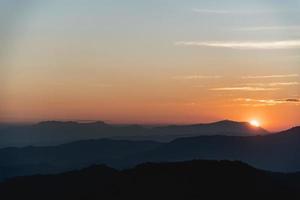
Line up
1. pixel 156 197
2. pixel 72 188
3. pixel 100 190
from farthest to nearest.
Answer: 1. pixel 72 188
2. pixel 100 190
3. pixel 156 197

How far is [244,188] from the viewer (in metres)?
103

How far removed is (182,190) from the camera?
Result: 10100 cm

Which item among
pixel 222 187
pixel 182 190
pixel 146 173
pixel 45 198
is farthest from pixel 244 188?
pixel 45 198

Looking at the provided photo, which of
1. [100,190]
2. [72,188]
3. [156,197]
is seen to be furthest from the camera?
[72,188]

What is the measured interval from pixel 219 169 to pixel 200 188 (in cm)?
796

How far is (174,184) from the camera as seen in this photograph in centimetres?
10344

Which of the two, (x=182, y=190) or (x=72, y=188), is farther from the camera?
(x=72, y=188)

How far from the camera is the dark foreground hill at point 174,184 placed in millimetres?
101000

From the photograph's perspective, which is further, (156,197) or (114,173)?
(114,173)

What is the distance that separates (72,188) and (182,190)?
2351 cm

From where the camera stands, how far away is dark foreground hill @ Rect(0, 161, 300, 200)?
101000 millimetres

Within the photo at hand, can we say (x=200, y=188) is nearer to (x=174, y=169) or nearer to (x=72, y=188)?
(x=174, y=169)

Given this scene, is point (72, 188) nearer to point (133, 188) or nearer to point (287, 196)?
point (133, 188)

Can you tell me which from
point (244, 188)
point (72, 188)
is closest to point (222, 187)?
point (244, 188)
